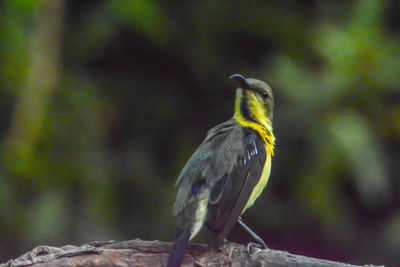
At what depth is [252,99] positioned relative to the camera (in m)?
4.12

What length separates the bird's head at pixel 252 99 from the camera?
13.5ft

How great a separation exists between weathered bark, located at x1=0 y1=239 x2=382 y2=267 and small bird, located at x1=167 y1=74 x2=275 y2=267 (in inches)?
2.9

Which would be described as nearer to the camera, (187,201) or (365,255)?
(187,201)

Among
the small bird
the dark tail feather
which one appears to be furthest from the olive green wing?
the dark tail feather

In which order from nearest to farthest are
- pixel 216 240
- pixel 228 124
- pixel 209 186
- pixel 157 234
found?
pixel 216 240 → pixel 209 186 → pixel 228 124 → pixel 157 234

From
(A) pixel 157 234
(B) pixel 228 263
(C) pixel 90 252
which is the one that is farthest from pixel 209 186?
(A) pixel 157 234

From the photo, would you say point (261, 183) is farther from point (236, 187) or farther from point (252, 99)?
point (252, 99)

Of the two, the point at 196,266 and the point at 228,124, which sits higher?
the point at 228,124

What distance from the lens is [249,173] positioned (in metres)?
3.77

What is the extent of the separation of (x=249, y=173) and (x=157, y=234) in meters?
2.38

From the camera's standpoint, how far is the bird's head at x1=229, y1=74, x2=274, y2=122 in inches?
162

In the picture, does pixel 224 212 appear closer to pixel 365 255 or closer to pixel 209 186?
pixel 209 186

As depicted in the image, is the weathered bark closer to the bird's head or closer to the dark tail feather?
the dark tail feather

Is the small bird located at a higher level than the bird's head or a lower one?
lower
